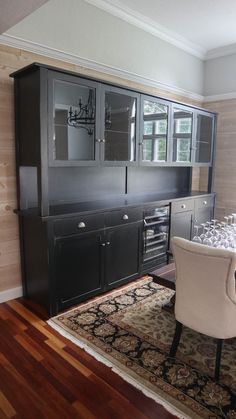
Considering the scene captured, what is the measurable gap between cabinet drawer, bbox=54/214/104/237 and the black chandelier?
0.79 meters

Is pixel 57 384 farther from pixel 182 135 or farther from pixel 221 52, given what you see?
pixel 221 52

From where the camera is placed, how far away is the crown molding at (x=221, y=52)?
4473mm

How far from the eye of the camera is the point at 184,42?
432 cm

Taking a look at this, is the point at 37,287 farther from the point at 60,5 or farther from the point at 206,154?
the point at 206,154

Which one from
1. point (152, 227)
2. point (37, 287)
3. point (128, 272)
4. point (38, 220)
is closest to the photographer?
point (38, 220)

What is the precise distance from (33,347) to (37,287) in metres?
0.62

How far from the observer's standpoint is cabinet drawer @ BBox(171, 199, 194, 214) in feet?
12.4

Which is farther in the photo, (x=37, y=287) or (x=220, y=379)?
(x=37, y=287)

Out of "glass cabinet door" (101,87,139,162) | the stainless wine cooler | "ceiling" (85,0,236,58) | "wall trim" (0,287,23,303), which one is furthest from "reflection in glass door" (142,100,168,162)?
"wall trim" (0,287,23,303)

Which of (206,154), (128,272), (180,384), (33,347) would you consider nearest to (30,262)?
(33,347)

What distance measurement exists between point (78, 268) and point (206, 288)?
129 centimetres

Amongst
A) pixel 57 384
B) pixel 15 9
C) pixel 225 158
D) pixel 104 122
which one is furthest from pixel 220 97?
pixel 57 384

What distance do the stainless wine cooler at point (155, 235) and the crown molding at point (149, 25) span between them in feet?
7.19

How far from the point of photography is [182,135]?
3.99 meters
